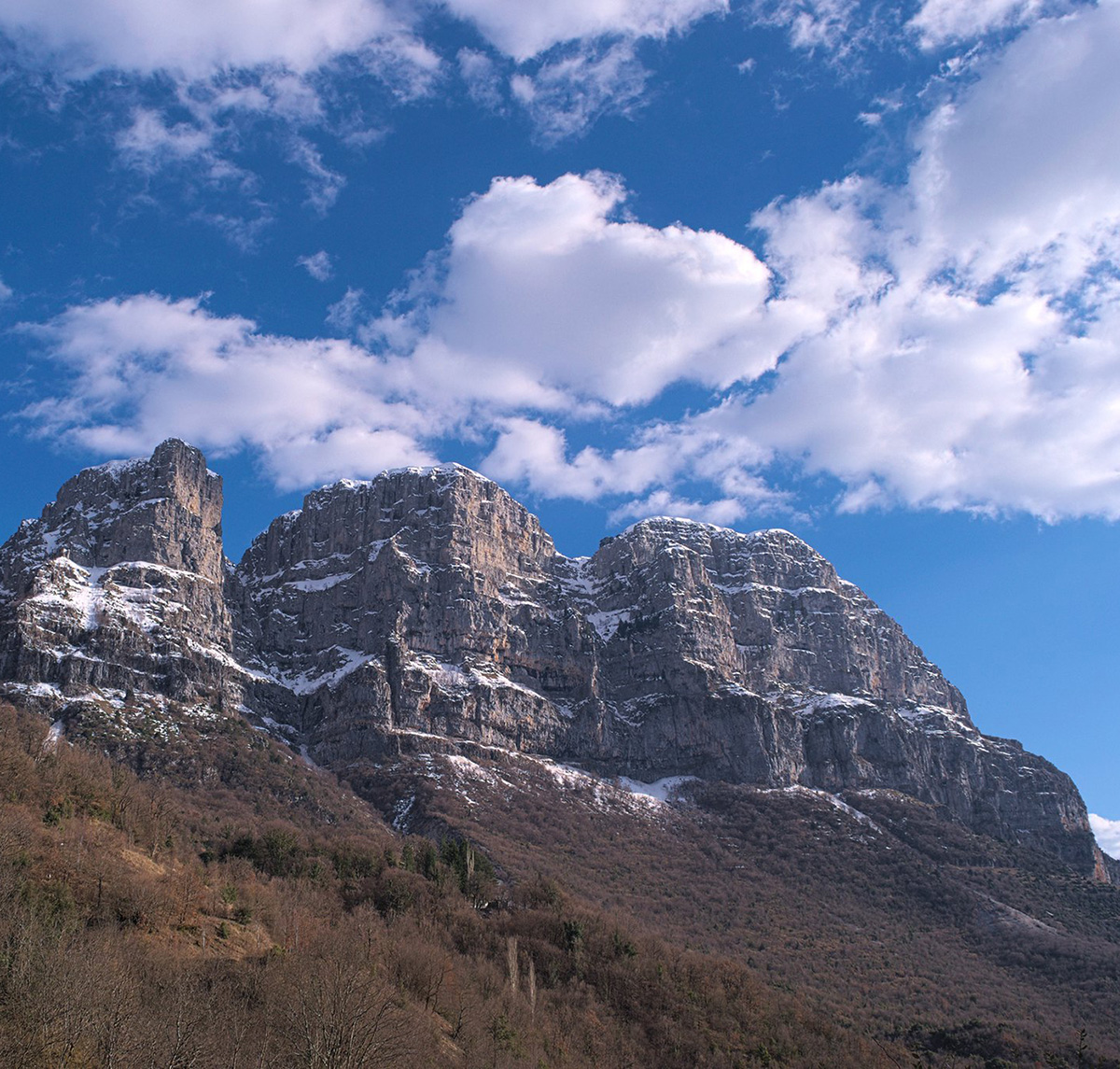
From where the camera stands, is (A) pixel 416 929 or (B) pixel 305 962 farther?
(A) pixel 416 929

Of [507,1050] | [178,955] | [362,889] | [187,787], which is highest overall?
[187,787]

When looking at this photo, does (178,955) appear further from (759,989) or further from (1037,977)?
(1037,977)

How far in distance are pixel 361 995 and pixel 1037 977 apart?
12950 centimetres

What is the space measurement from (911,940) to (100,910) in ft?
437

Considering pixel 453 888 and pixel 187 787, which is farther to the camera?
pixel 187 787

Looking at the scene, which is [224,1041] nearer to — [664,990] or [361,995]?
[361,995]

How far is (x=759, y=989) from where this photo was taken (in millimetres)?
111500

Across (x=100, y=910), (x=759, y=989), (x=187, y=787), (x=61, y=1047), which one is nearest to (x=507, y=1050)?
(x=100, y=910)

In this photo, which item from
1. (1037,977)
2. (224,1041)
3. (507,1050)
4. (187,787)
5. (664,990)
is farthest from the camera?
(187,787)

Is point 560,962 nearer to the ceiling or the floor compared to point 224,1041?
nearer to the ceiling

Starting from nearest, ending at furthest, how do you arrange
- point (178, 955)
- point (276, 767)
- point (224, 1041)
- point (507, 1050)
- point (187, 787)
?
1. point (224, 1041)
2. point (178, 955)
3. point (507, 1050)
4. point (187, 787)
5. point (276, 767)

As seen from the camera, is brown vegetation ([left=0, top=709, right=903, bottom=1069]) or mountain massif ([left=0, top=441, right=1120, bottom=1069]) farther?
mountain massif ([left=0, top=441, right=1120, bottom=1069])

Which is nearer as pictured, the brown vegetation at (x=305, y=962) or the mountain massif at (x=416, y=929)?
the brown vegetation at (x=305, y=962)

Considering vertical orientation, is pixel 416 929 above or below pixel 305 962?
above
